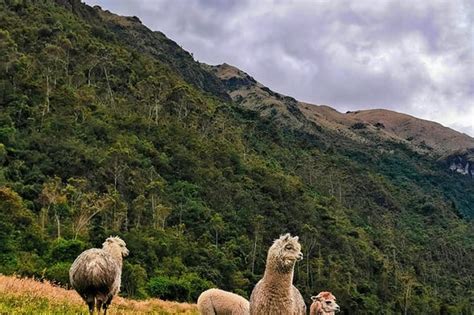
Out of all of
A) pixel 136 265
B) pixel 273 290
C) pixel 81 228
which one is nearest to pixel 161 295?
pixel 136 265

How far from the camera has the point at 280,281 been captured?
879cm

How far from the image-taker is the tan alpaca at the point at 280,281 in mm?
8648

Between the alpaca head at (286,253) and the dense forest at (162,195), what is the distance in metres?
29.9

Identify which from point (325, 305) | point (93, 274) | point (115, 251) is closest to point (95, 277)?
point (93, 274)

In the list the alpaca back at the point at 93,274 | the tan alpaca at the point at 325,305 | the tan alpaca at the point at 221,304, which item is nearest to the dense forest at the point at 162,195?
the tan alpaca at the point at 221,304

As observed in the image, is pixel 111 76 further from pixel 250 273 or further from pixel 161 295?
pixel 161 295

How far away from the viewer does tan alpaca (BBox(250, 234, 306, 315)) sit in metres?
8.65

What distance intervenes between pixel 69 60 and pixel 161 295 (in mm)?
55840

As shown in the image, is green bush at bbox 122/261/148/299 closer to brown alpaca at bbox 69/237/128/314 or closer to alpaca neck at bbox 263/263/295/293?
brown alpaca at bbox 69/237/128/314

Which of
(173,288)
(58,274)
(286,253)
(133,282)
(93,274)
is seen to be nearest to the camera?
(286,253)

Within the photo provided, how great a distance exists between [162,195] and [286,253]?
63.3m

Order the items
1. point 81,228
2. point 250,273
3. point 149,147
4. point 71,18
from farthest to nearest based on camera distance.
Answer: point 71,18, point 149,147, point 250,273, point 81,228

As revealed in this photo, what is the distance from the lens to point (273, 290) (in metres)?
8.84

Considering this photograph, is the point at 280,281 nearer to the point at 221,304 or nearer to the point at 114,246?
the point at 114,246
